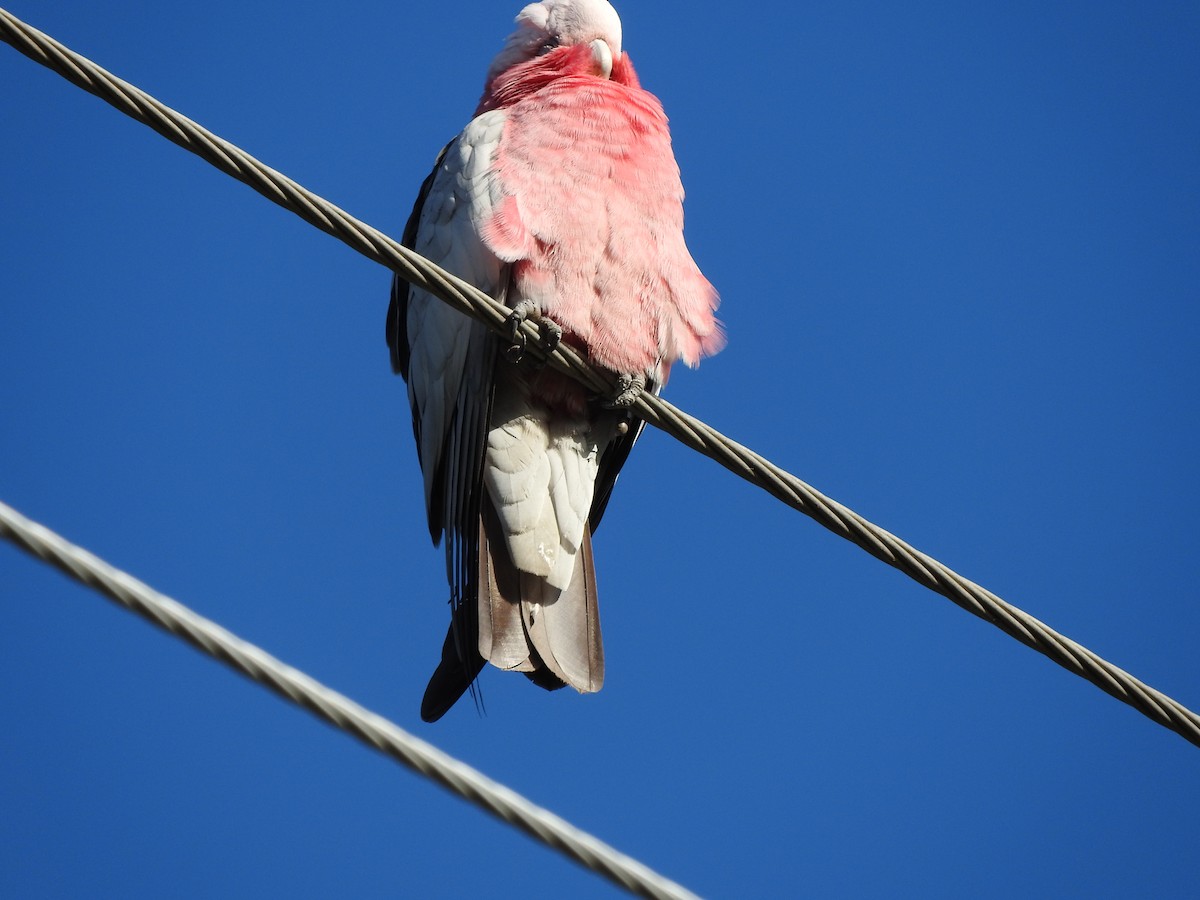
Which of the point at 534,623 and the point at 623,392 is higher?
the point at 623,392

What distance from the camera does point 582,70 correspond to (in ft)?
16.2

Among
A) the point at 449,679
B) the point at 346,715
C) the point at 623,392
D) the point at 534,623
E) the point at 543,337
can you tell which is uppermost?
the point at 623,392

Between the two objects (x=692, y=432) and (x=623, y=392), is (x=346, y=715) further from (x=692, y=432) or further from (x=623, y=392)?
(x=623, y=392)

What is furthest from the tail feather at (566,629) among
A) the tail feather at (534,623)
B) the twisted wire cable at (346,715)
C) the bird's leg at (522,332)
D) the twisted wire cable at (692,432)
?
the twisted wire cable at (346,715)

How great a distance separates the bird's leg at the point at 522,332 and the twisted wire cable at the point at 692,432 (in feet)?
0.86

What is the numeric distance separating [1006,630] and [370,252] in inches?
68.0

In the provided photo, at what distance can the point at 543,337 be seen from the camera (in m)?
3.73

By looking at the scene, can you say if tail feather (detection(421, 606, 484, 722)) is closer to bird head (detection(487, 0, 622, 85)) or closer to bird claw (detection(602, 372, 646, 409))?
bird claw (detection(602, 372, 646, 409))

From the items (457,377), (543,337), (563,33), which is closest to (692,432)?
(543,337)

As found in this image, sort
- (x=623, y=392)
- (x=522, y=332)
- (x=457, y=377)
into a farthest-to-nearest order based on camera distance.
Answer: (x=457, y=377) → (x=623, y=392) → (x=522, y=332)

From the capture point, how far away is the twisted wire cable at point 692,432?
2.50m

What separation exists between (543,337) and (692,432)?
2.89ft

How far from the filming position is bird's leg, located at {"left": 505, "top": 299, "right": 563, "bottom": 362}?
133 inches

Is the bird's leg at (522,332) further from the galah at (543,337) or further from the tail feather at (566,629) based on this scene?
the tail feather at (566,629)
